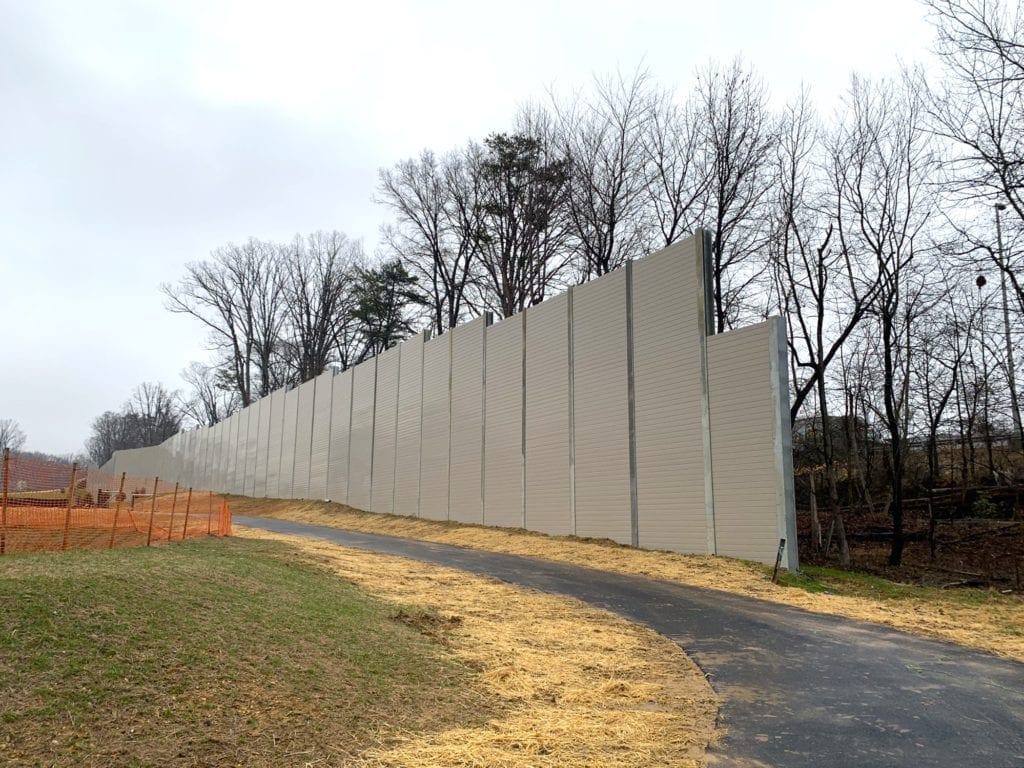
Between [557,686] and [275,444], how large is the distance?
42.7 meters

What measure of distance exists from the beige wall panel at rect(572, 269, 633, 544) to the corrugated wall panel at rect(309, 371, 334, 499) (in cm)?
2170

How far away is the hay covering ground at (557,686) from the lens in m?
4.72

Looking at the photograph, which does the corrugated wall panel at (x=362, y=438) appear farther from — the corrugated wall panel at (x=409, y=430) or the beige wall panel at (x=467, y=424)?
the beige wall panel at (x=467, y=424)

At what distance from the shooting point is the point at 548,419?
2152 cm

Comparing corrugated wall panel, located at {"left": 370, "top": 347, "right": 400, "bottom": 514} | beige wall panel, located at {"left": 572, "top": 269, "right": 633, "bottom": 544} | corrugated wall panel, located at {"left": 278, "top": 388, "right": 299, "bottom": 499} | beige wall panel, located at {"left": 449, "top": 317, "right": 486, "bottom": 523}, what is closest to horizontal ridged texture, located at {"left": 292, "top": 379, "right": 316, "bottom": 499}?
corrugated wall panel, located at {"left": 278, "top": 388, "right": 299, "bottom": 499}

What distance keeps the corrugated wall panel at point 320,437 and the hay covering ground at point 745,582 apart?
13.4m

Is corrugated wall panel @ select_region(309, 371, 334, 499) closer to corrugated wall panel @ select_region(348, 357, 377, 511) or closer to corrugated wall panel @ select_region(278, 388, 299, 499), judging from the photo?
corrugated wall panel @ select_region(278, 388, 299, 499)

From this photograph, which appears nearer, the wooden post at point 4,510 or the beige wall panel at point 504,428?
the wooden post at point 4,510

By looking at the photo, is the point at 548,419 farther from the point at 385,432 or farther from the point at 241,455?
the point at 241,455

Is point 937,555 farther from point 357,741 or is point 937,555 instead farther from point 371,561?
point 357,741

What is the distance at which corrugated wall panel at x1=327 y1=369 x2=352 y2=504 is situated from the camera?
118 ft

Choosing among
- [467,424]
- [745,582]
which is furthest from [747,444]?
[467,424]

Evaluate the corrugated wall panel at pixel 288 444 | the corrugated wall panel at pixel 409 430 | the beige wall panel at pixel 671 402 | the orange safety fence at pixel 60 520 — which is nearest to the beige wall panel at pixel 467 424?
the corrugated wall panel at pixel 409 430

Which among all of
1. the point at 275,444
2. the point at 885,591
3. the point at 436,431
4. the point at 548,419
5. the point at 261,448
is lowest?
the point at 885,591
